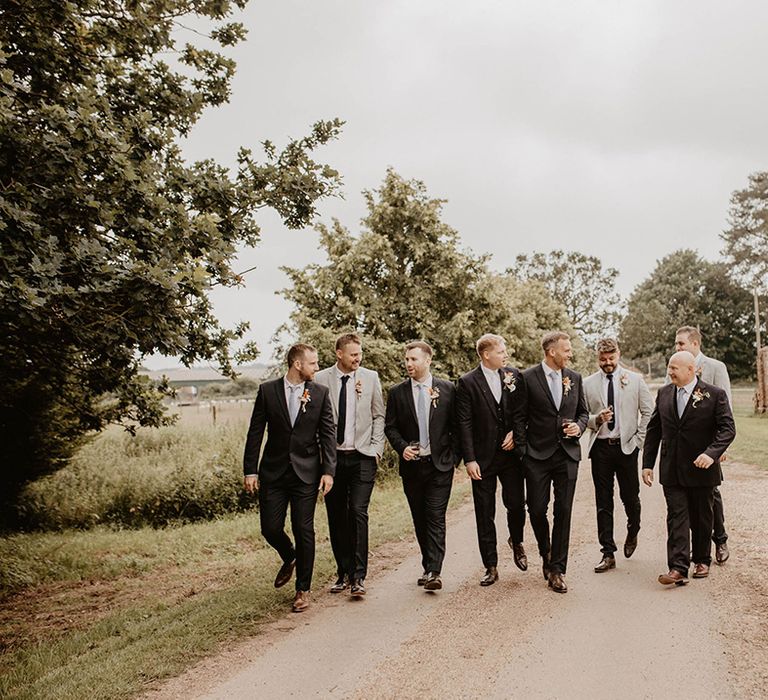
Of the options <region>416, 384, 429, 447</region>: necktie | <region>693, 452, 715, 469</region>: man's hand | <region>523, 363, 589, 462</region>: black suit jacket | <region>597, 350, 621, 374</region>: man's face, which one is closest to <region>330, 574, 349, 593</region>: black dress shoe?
<region>416, 384, 429, 447</region>: necktie

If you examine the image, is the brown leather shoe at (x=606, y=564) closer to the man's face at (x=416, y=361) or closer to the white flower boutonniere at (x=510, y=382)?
the white flower boutonniere at (x=510, y=382)

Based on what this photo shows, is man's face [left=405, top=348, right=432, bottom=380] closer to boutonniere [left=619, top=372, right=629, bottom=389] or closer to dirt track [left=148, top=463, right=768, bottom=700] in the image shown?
dirt track [left=148, top=463, right=768, bottom=700]

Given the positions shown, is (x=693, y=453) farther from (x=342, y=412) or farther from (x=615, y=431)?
(x=342, y=412)

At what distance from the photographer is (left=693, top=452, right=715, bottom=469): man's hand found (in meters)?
6.20

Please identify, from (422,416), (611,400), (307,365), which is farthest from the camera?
(611,400)

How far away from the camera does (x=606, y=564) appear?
6.79m

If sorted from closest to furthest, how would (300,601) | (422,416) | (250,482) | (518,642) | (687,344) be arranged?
(518,642)
(300,601)
(250,482)
(422,416)
(687,344)

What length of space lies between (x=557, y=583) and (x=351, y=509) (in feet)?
6.74

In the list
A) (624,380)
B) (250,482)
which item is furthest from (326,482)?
(624,380)

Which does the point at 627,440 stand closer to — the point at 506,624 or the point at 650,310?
the point at 506,624

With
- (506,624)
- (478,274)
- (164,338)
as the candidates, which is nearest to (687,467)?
(506,624)

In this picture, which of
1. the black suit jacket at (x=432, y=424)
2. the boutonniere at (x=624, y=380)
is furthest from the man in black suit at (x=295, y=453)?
the boutonniere at (x=624, y=380)

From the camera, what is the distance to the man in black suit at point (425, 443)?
645 centimetres

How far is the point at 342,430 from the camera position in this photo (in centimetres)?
658
